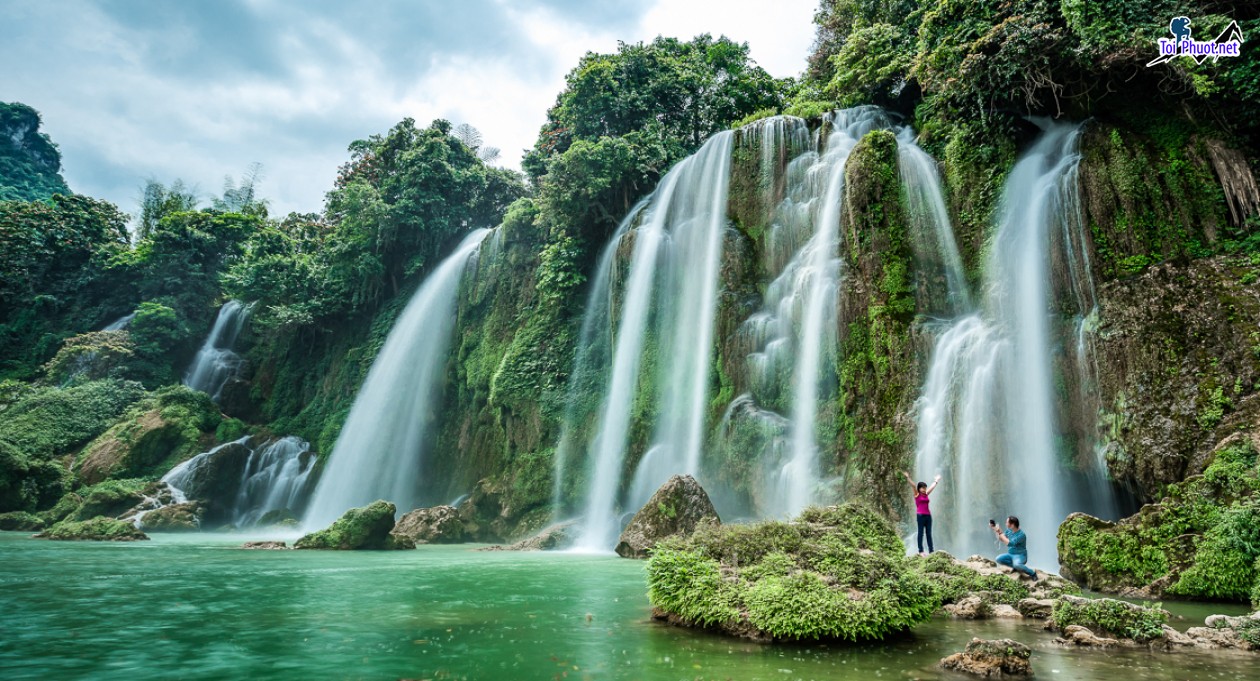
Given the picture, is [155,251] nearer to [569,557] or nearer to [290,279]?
[290,279]

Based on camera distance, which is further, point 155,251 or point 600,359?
point 155,251

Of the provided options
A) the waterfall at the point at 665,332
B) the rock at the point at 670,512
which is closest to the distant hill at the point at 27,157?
the waterfall at the point at 665,332

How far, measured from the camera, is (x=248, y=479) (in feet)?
87.1

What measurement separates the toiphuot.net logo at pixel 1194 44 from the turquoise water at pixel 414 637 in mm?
12537

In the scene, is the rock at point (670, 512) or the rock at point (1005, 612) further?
the rock at point (670, 512)

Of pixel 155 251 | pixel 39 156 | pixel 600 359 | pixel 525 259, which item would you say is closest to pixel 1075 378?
pixel 600 359

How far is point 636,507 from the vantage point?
17953 millimetres

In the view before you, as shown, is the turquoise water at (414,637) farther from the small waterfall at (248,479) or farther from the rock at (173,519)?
the small waterfall at (248,479)

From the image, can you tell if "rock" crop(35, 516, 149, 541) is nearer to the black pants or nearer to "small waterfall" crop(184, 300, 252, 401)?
"small waterfall" crop(184, 300, 252, 401)

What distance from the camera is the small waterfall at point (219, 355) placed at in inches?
1297

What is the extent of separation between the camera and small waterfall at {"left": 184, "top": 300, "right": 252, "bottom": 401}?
32.9 meters

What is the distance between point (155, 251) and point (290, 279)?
31.3ft

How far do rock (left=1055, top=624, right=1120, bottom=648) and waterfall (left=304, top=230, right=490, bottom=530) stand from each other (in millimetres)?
23251

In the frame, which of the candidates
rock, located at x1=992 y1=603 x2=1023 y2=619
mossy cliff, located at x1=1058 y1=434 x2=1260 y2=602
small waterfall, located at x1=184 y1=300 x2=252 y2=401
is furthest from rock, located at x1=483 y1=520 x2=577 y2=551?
small waterfall, located at x1=184 y1=300 x2=252 y2=401
